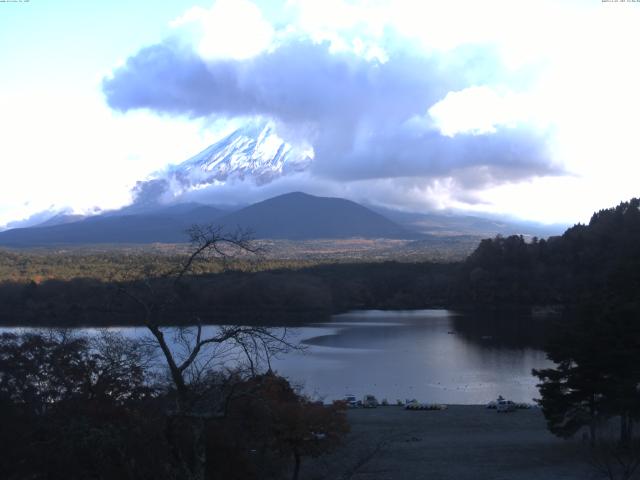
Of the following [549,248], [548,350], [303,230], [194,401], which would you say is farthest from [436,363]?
Answer: [303,230]

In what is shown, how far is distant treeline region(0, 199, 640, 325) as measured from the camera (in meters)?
37.5

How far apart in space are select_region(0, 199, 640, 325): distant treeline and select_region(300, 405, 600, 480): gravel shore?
18.1 meters

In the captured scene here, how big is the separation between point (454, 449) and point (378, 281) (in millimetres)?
43814

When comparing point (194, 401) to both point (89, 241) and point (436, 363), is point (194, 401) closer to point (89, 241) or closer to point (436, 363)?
point (436, 363)

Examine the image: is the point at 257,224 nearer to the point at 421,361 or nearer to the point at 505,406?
the point at 421,361

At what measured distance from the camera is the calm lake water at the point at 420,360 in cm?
2122

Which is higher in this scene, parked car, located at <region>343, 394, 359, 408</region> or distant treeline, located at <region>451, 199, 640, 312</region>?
distant treeline, located at <region>451, 199, 640, 312</region>

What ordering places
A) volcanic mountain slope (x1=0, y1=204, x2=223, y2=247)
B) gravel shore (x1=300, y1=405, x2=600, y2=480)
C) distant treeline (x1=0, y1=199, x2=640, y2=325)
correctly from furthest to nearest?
volcanic mountain slope (x1=0, y1=204, x2=223, y2=247) < distant treeline (x1=0, y1=199, x2=640, y2=325) < gravel shore (x1=300, y1=405, x2=600, y2=480)

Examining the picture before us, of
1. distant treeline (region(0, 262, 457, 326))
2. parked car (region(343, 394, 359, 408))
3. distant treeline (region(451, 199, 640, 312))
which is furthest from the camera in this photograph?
distant treeline (region(451, 199, 640, 312))

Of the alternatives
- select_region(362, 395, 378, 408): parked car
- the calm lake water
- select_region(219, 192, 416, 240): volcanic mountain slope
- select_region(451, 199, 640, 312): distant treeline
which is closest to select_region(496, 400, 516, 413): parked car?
the calm lake water

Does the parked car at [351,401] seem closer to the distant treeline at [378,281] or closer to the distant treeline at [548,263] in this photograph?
the distant treeline at [378,281]

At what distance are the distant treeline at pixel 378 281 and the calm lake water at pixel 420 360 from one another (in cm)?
524

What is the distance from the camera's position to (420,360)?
26.9 meters

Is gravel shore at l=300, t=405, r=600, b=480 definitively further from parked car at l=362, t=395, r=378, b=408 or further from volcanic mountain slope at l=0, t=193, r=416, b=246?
volcanic mountain slope at l=0, t=193, r=416, b=246
